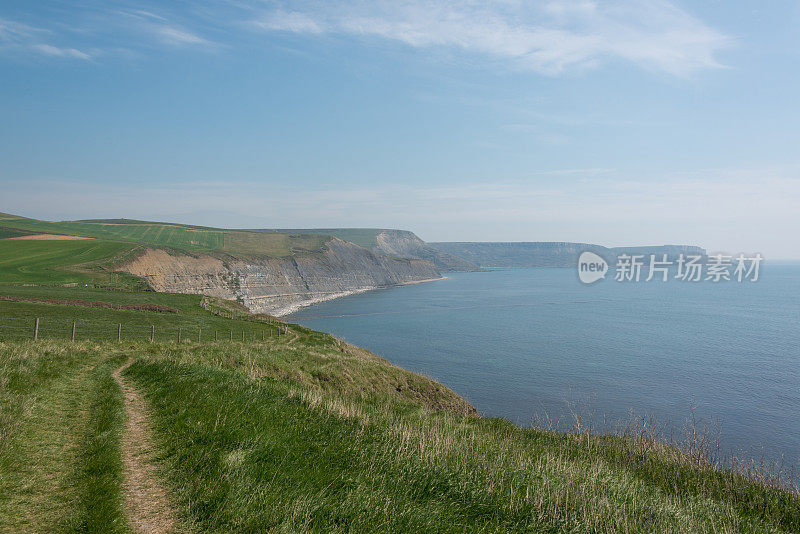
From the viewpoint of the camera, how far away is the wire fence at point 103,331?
92.7ft

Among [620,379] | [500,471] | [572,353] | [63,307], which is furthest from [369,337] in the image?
[500,471]

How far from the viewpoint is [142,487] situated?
6.77 meters

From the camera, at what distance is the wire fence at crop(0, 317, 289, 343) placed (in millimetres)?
28266

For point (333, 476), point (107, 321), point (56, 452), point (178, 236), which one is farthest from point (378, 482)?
point (178, 236)

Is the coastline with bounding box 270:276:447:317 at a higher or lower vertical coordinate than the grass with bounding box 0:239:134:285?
lower

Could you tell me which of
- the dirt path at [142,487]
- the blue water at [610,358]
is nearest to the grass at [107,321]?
the dirt path at [142,487]

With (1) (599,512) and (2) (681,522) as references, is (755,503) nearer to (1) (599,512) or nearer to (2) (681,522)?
(2) (681,522)

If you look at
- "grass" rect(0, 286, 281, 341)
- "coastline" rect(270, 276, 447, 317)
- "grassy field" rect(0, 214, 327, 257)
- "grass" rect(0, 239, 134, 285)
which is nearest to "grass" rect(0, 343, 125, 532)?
"grass" rect(0, 286, 281, 341)

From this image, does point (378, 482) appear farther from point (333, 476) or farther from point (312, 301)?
point (312, 301)

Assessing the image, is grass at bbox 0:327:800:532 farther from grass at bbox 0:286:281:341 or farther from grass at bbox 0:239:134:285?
grass at bbox 0:239:134:285

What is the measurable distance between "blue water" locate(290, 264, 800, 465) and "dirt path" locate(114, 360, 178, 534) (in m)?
27.3

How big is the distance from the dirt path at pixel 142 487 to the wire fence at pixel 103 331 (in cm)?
1803

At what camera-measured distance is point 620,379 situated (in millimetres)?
52844

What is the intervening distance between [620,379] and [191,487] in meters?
54.9
